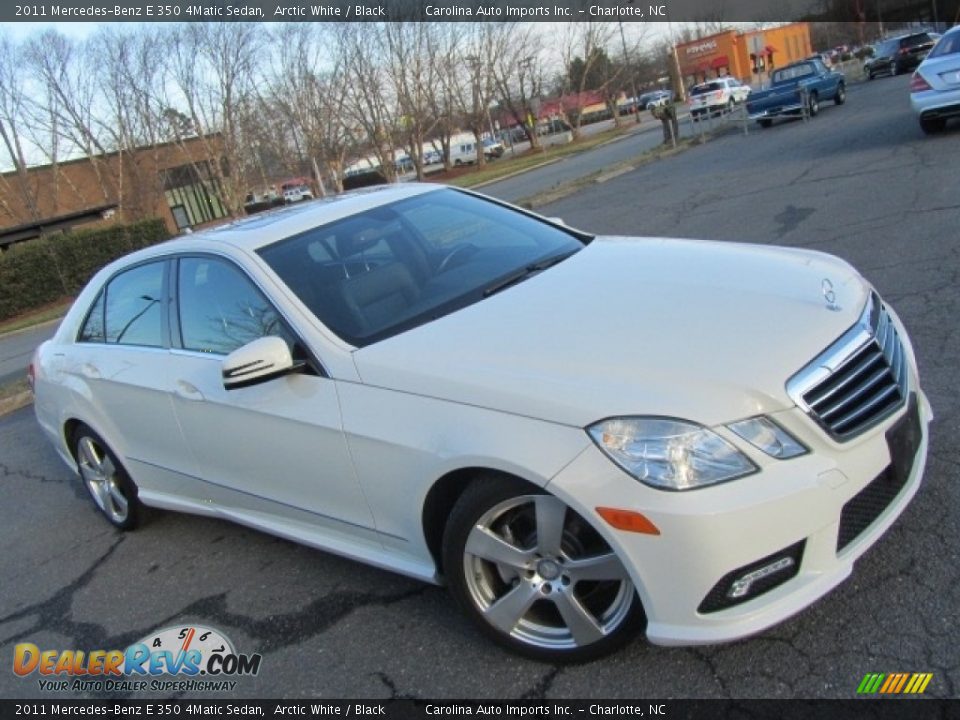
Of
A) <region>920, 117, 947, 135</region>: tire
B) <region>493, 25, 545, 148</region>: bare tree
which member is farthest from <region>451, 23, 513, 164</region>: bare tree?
<region>920, 117, 947, 135</region>: tire

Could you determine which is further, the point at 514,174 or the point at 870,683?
the point at 514,174

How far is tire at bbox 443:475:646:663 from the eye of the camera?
258 cm

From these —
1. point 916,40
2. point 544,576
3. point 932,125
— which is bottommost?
point 932,125

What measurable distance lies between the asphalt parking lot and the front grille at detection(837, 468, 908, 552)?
367 millimetres

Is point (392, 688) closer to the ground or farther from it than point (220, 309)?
closer to the ground

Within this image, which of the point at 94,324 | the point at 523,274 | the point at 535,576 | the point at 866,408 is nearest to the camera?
the point at 866,408

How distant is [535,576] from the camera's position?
2.70 metres

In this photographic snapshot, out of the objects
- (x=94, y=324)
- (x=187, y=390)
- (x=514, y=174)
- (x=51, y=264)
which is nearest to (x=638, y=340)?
(x=187, y=390)

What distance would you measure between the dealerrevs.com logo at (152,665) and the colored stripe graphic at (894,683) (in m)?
2.19

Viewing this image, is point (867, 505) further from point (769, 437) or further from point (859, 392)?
point (769, 437)

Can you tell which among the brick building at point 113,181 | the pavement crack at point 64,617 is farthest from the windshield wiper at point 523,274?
the brick building at point 113,181

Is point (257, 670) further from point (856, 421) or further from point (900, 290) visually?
point (900, 290)

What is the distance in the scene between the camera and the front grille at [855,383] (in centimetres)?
248
